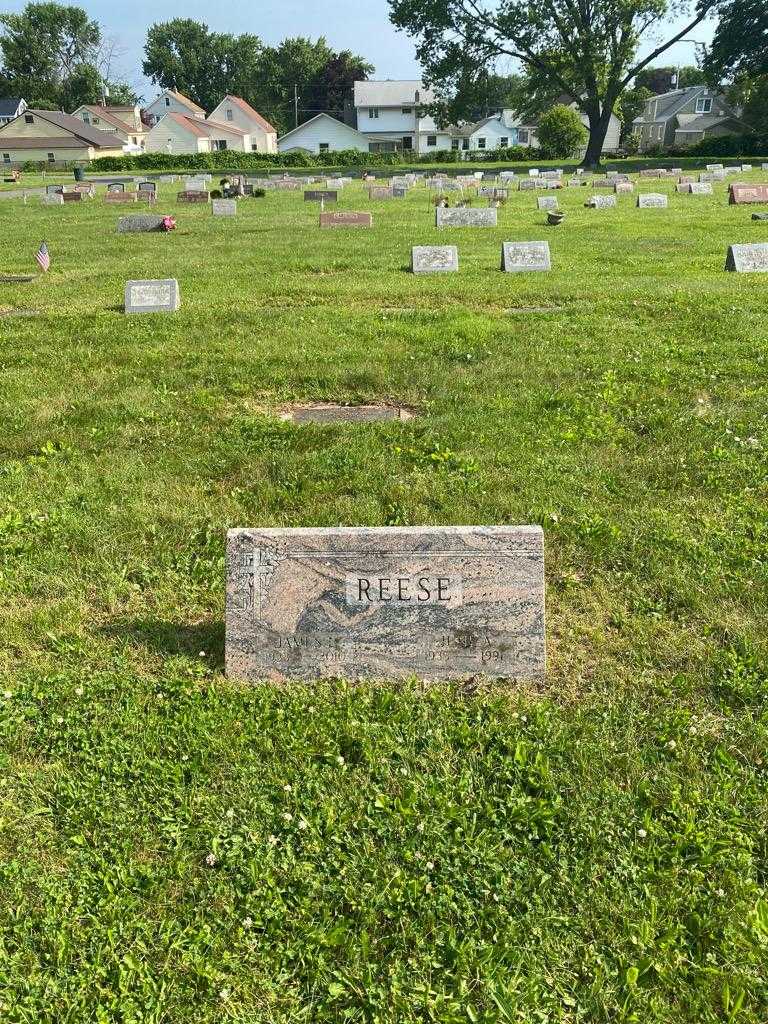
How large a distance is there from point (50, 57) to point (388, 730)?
127m

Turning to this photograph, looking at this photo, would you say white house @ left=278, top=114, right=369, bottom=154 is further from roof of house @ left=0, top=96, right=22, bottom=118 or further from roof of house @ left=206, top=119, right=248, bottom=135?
roof of house @ left=0, top=96, right=22, bottom=118

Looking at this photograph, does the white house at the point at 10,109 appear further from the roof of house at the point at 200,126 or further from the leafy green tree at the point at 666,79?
the leafy green tree at the point at 666,79

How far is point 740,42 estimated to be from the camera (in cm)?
6050

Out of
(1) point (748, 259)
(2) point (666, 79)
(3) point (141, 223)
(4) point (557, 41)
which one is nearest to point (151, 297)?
(1) point (748, 259)

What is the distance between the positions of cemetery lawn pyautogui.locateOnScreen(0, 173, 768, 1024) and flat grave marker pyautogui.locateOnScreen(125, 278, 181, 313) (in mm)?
3263

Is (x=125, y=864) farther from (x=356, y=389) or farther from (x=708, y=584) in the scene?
(x=356, y=389)

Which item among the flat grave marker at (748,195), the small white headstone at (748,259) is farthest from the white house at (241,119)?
the small white headstone at (748,259)

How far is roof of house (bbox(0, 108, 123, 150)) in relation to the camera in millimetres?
78562

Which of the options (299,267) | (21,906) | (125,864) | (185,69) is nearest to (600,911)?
(125,864)

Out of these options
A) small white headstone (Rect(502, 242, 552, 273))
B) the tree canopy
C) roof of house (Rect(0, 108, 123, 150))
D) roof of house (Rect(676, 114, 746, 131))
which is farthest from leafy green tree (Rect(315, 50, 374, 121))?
small white headstone (Rect(502, 242, 552, 273))

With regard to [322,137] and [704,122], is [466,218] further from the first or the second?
[704,122]

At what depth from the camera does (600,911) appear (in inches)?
100

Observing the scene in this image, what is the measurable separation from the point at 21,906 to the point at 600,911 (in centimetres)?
197

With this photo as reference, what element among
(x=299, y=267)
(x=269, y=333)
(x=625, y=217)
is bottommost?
Result: (x=269, y=333)
